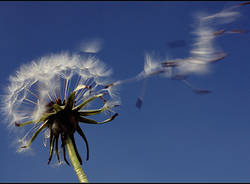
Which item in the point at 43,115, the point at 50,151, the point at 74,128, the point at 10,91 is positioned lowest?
the point at 50,151

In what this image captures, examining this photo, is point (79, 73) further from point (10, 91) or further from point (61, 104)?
point (10, 91)

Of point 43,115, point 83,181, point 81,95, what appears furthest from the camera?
point 81,95

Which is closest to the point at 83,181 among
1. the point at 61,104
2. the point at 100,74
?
the point at 61,104

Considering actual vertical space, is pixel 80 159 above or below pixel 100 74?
below

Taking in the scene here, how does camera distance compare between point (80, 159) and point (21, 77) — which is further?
point (21, 77)

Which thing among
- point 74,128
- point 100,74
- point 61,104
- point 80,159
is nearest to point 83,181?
point 80,159

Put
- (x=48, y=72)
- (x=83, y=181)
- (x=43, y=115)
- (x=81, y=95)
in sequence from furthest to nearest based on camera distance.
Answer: (x=48, y=72)
(x=81, y=95)
(x=43, y=115)
(x=83, y=181)

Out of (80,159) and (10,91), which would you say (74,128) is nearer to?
(80,159)
